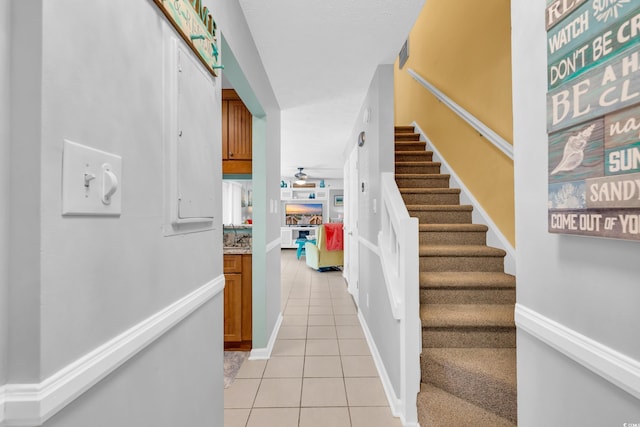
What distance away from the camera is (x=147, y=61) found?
788 millimetres

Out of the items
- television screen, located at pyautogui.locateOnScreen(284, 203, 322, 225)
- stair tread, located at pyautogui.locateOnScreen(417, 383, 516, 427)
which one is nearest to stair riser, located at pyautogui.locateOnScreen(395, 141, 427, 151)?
stair tread, located at pyautogui.locateOnScreen(417, 383, 516, 427)

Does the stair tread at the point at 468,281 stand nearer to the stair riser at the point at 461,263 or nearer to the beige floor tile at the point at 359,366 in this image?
the stair riser at the point at 461,263

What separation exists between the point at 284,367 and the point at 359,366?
2.04 feet

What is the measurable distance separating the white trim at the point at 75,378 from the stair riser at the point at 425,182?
108 inches

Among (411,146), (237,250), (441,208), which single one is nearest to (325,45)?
(441,208)

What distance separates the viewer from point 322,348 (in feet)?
9.17

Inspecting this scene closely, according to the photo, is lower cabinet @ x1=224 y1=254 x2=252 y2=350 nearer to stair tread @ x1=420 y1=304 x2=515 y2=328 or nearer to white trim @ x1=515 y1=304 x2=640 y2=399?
stair tread @ x1=420 y1=304 x2=515 y2=328

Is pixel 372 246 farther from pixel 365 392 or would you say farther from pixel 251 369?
pixel 251 369

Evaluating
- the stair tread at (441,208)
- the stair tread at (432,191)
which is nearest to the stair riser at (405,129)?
the stair tread at (432,191)

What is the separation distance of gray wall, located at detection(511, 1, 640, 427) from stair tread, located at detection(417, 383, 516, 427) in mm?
775

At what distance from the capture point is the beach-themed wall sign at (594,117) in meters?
0.57

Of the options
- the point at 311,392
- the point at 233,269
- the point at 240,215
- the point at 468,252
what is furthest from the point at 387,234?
the point at 240,215

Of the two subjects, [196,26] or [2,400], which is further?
[196,26]

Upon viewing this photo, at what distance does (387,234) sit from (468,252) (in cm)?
72
